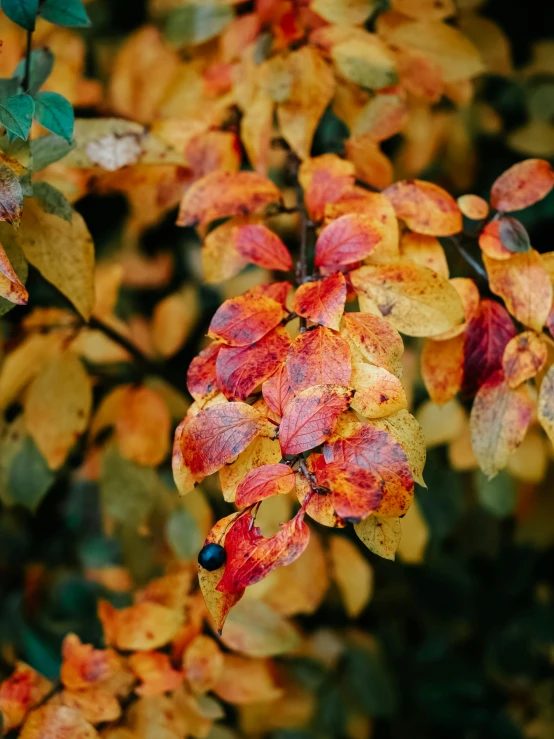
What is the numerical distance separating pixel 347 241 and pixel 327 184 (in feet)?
0.47

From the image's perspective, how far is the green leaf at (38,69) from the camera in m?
0.84

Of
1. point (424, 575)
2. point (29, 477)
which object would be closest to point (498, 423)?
point (29, 477)

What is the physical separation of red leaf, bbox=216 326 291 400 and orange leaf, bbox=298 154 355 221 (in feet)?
0.82

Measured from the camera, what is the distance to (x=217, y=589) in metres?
0.55

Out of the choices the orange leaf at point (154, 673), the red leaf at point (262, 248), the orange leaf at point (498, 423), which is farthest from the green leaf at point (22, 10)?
the orange leaf at point (154, 673)

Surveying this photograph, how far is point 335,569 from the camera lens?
130 cm

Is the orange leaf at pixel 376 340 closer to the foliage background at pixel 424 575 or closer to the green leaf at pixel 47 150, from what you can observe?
the green leaf at pixel 47 150

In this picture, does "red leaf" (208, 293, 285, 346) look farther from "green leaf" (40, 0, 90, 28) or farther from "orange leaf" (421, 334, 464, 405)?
"green leaf" (40, 0, 90, 28)

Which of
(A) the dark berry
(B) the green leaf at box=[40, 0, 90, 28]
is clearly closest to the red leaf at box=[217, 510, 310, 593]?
(A) the dark berry

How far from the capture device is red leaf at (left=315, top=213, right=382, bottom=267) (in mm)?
707

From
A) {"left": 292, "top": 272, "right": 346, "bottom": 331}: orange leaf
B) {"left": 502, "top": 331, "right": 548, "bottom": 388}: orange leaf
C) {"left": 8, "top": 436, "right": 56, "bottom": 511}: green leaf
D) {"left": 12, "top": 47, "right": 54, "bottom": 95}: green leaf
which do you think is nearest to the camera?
{"left": 292, "top": 272, "right": 346, "bottom": 331}: orange leaf

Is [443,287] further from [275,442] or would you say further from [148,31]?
[148,31]

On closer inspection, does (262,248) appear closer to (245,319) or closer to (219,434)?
(245,319)

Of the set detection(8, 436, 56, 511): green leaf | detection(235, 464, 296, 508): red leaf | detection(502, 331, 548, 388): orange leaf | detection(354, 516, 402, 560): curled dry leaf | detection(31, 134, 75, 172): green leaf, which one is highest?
detection(31, 134, 75, 172): green leaf
